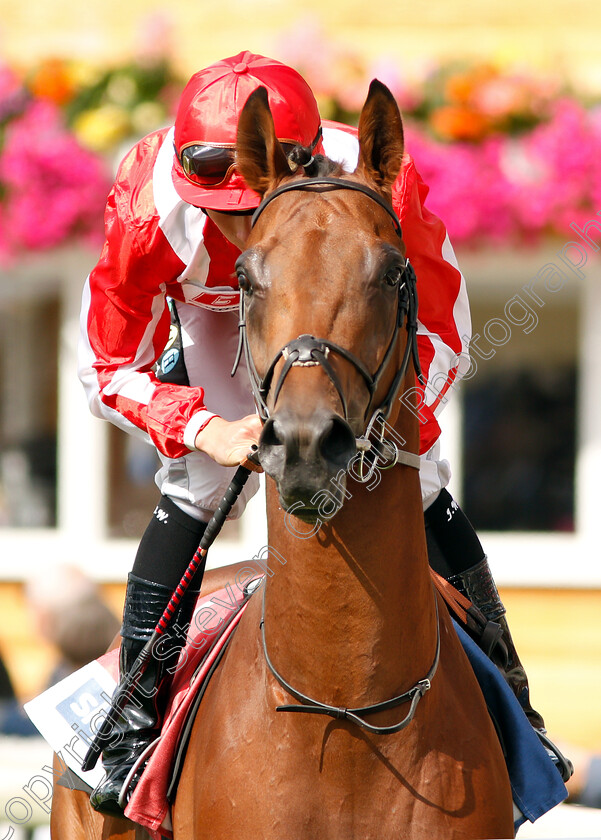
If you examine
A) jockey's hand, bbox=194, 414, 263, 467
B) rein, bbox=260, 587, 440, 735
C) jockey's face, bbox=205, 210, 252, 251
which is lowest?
rein, bbox=260, 587, 440, 735

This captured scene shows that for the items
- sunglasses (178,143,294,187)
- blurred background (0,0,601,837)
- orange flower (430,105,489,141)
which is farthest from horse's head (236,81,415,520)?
orange flower (430,105,489,141)

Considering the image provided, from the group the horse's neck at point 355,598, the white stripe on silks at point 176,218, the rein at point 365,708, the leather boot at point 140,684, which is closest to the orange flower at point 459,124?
the white stripe on silks at point 176,218

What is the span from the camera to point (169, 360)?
312 centimetres

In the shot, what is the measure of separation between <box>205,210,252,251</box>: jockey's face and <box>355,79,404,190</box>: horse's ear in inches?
14.6

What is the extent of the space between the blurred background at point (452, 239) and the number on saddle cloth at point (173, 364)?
3.34 meters

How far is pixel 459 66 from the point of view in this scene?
6.46 m

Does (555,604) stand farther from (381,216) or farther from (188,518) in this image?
(381,216)

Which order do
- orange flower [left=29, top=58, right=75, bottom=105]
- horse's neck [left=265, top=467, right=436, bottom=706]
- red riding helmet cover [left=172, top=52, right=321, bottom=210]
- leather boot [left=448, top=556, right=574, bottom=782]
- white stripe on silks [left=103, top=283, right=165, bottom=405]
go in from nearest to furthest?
horse's neck [left=265, top=467, right=436, bottom=706] → red riding helmet cover [left=172, top=52, right=321, bottom=210] → white stripe on silks [left=103, top=283, right=165, bottom=405] → leather boot [left=448, top=556, right=574, bottom=782] → orange flower [left=29, top=58, right=75, bottom=105]

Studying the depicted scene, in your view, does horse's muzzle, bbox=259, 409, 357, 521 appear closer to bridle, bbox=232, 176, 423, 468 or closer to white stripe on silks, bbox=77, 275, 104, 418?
bridle, bbox=232, 176, 423, 468

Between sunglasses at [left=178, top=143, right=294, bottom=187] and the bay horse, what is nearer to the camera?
the bay horse

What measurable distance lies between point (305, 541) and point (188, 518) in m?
0.93

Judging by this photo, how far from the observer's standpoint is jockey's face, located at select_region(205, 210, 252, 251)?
2.54 m

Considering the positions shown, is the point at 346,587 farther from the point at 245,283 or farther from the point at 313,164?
the point at 313,164

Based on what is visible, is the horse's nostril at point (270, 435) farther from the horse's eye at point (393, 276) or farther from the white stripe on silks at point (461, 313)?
the white stripe on silks at point (461, 313)
